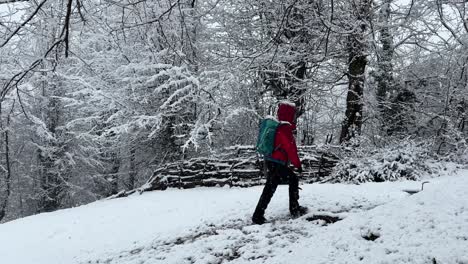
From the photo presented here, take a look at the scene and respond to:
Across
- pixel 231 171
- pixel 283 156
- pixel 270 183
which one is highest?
pixel 283 156

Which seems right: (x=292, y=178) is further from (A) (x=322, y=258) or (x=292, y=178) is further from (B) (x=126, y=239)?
(B) (x=126, y=239)

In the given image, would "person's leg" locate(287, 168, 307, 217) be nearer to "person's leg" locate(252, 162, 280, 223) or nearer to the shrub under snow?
"person's leg" locate(252, 162, 280, 223)

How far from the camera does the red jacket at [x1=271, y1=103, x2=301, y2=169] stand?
19.4ft

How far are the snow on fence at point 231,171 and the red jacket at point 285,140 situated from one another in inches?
181

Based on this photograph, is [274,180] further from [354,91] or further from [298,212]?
[354,91]

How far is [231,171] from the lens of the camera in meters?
10.7

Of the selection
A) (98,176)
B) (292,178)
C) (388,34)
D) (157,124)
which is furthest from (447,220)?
(98,176)

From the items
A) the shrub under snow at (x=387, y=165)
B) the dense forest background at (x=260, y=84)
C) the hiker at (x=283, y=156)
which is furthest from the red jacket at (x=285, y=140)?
the dense forest background at (x=260, y=84)

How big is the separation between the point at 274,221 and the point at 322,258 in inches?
Result: 78.0

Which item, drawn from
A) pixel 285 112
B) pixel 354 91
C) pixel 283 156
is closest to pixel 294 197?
pixel 283 156

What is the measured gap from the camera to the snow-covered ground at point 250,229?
424 centimetres

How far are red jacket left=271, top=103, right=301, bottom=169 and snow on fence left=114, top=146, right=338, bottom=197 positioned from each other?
4.61 meters

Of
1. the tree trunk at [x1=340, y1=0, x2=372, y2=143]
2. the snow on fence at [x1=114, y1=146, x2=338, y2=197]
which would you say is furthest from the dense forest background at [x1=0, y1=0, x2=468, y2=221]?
the snow on fence at [x1=114, y1=146, x2=338, y2=197]

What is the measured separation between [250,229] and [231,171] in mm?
4587
